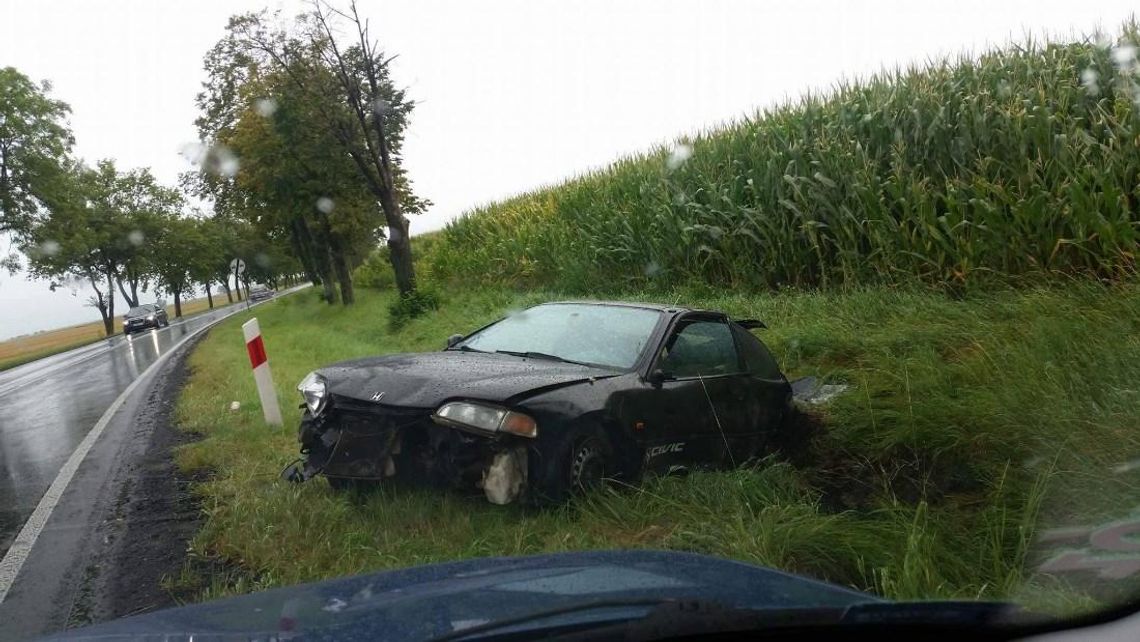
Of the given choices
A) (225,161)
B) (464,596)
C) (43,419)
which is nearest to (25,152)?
(225,161)

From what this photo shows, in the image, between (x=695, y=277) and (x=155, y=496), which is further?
(x=695, y=277)

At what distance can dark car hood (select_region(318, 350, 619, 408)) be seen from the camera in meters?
4.86

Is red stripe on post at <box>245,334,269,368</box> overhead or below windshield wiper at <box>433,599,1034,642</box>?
overhead

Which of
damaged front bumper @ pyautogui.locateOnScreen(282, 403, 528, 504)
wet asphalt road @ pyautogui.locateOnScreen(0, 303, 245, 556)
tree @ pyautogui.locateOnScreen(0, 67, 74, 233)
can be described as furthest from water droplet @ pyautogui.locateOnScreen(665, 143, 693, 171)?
tree @ pyautogui.locateOnScreen(0, 67, 74, 233)

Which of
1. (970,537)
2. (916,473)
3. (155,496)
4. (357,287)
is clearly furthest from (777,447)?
(357,287)

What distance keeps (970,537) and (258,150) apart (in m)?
25.6

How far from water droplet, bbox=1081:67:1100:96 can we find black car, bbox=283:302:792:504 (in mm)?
4817

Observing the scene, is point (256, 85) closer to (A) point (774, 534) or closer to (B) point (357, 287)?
(B) point (357, 287)

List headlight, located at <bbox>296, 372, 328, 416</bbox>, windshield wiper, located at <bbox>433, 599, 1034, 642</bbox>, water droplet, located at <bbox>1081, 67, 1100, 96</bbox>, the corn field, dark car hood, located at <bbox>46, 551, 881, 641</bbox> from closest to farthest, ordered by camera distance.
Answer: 1. windshield wiper, located at <bbox>433, 599, 1034, 642</bbox>
2. dark car hood, located at <bbox>46, 551, 881, 641</bbox>
3. headlight, located at <bbox>296, 372, 328, 416</bbox>
4. the corn field
5. water droplet, located at <bbox>1081, 67, 1100, 96</bbox>

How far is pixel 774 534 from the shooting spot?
4.30 m

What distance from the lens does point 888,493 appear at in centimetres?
543

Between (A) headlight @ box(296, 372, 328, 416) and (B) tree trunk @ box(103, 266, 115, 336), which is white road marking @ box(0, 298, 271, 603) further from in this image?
(B) tree trunk @ box(103, 266, 115, 336)

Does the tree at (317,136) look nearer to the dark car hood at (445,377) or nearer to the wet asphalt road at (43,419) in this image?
the wet asphalt road at (43,419)

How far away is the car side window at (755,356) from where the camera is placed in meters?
6.44
